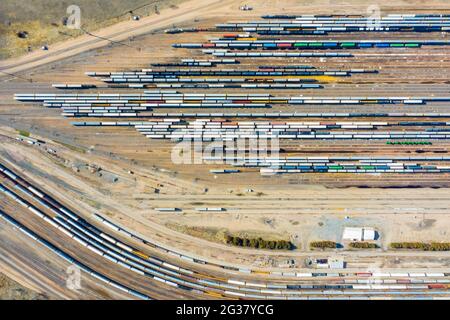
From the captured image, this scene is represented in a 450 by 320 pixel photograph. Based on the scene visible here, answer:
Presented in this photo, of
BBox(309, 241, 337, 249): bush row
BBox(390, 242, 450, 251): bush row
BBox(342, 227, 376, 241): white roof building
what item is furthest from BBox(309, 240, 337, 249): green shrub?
BBox(390, 242, 450, 251): bush row

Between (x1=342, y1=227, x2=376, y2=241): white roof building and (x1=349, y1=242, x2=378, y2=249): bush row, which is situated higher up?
(x1=342, y1=227, x2=376, y2=241): white roof building

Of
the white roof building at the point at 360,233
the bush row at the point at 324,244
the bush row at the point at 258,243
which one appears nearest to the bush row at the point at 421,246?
the white roof building at the point at 360,233

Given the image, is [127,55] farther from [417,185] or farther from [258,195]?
[417,185]

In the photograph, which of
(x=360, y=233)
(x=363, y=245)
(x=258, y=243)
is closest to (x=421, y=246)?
(x=363, y=245)

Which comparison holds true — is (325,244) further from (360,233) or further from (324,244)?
(360,233)

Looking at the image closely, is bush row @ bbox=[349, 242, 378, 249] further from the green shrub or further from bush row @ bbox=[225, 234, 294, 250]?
bush row @ bbox=[225, 234, 294, 250]

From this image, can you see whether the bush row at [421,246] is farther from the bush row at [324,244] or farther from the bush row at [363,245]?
the bush row at [324,244]

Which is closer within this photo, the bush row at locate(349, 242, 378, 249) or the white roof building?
the white roof building

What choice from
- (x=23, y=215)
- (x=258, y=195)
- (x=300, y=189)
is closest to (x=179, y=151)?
(x=258, y=195)
